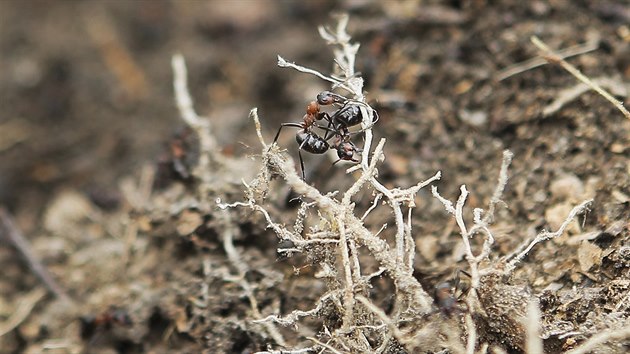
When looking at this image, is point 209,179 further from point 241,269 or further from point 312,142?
point 312,142

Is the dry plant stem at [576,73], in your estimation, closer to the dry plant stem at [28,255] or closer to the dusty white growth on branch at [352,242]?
the dusty white growth on branch at [352,242]

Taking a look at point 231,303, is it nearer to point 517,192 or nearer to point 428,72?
point 517,192

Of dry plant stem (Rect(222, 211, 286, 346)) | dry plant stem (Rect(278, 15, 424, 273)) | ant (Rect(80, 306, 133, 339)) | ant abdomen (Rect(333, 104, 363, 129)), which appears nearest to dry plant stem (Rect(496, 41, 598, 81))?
dry plant stem (Rect(278, 15, 424, 273))

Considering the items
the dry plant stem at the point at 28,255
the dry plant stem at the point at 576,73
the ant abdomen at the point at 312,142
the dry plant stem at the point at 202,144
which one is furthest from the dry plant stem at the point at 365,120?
the dry plant stem at the point at 28,255

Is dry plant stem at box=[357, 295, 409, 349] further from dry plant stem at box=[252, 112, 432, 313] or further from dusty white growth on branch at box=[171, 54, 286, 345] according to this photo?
dusty white growth on branch at box=[171, 54, 286, 345]

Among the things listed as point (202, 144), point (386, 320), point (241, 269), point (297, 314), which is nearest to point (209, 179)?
point (202, 144)

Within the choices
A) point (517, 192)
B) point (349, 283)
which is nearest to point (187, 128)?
point (349, 283)
